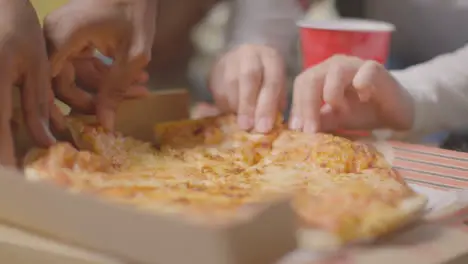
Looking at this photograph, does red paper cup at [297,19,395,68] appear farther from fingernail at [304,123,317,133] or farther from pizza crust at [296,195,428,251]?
pizza crust at [296,195,428,251]

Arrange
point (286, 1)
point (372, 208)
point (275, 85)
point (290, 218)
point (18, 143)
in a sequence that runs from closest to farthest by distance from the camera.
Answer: point (290, 218), point (372, 208), point (18, 143), point (275, 85), point (286, 1)

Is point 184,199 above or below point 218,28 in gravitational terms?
above

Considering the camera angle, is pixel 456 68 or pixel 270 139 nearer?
pixel 270 139

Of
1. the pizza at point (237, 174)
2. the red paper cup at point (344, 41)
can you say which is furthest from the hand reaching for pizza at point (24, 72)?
the red paper cup at point (344, 41)

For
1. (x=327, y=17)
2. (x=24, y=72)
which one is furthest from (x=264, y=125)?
(x=327, y=17)

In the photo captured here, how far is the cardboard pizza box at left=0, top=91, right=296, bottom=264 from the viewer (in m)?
0.34

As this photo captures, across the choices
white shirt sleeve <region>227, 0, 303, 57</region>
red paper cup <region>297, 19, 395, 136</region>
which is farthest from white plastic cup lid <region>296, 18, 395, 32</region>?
white shirt sleeve <region>227, 0, 303, 57</region>

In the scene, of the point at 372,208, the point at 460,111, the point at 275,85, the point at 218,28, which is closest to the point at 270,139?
the point at 275,85

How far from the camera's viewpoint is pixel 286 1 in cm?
112

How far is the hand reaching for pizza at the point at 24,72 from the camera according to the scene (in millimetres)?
580

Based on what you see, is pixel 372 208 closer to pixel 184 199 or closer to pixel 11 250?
pixel 184 199

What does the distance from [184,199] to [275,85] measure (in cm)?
31

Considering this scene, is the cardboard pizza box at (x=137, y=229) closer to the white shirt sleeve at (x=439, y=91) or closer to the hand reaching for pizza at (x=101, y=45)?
the hand reaching for pizza at (x=101, y=45)

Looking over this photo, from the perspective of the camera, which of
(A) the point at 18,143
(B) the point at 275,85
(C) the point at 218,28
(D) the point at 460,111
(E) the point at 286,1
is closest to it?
(A) the point at 18,143
